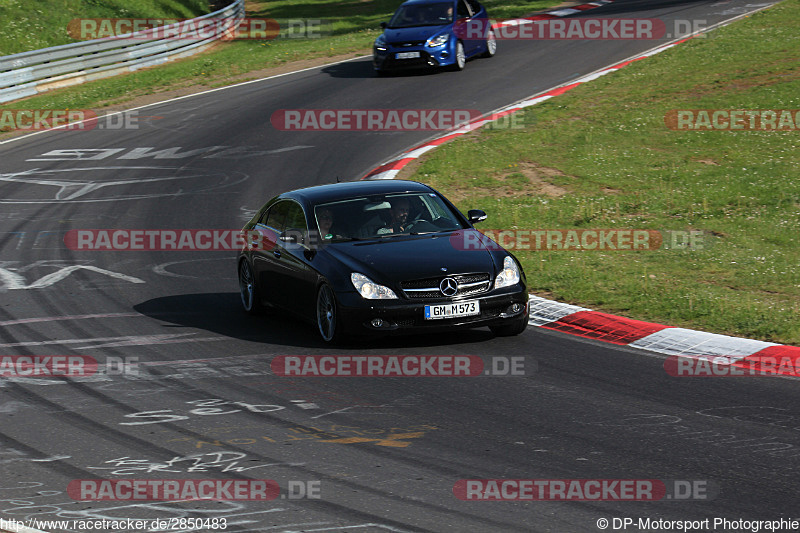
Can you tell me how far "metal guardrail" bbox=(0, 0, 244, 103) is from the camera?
2831 centimetres

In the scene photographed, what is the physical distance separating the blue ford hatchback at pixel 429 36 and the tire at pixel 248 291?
15.4m

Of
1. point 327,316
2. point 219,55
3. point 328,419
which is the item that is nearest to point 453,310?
point 327,316

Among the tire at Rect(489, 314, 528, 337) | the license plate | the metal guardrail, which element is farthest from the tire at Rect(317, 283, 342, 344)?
the metal guardrail

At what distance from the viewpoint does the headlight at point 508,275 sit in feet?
33.8

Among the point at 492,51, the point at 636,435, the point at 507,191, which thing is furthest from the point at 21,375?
the point at 492,51

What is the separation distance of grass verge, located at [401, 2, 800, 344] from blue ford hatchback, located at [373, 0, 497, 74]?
14.1 ft

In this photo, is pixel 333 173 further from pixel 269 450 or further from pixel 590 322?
pixel 269 450

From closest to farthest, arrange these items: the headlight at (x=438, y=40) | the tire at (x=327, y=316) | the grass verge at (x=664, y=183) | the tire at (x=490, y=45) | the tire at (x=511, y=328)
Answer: the tire at (x=327, y=316) → the tire at (x=511, y=328) → the grass verge at (x=664, y=183) → the headlight at (x=438, y=40) → the tire at (x=490, y=45)

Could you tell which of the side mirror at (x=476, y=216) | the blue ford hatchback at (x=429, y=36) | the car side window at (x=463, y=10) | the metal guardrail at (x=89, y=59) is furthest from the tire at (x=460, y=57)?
the side mirror at (x=476, y=216)

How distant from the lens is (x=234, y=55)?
3366 centimetres

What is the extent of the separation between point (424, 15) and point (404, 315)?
18.9 metres

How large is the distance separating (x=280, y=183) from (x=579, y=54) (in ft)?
40.8

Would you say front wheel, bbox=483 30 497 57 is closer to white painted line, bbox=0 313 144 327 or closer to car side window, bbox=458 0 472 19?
car side window, bbox=458 0 472 19

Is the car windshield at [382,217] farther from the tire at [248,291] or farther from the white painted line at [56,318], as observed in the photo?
the white painted line at [56,318]
